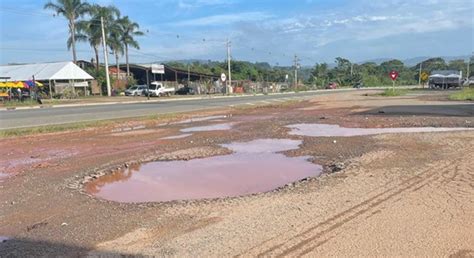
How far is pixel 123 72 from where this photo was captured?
77.4 metres

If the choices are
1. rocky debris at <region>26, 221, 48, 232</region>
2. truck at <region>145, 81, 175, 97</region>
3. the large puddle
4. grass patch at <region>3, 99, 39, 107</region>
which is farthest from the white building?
rocky debris at <region>26, 221, 48, 232</region>

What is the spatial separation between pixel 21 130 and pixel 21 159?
730cm

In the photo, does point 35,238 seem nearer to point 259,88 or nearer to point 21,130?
point 21,130

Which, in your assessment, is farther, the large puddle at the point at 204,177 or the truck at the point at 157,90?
the truck at the point at 157,90

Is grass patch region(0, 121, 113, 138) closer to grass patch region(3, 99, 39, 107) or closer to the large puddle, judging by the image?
the large puddle

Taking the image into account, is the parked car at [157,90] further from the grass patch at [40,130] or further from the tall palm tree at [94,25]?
the grass patch at [40,130]

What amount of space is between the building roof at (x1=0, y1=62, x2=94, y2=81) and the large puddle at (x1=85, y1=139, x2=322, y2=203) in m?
51.3

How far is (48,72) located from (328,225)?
60.8 m

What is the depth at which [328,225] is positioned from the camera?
5723 millimetres

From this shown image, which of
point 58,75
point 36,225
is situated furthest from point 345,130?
point 58,75

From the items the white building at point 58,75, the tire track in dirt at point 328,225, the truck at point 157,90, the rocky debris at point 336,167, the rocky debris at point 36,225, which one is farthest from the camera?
the truck at point 157,90

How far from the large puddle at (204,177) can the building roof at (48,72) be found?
168ft

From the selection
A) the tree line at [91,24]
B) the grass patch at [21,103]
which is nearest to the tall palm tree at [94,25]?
the tree line at [91,24]

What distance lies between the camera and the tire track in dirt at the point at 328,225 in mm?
4953
